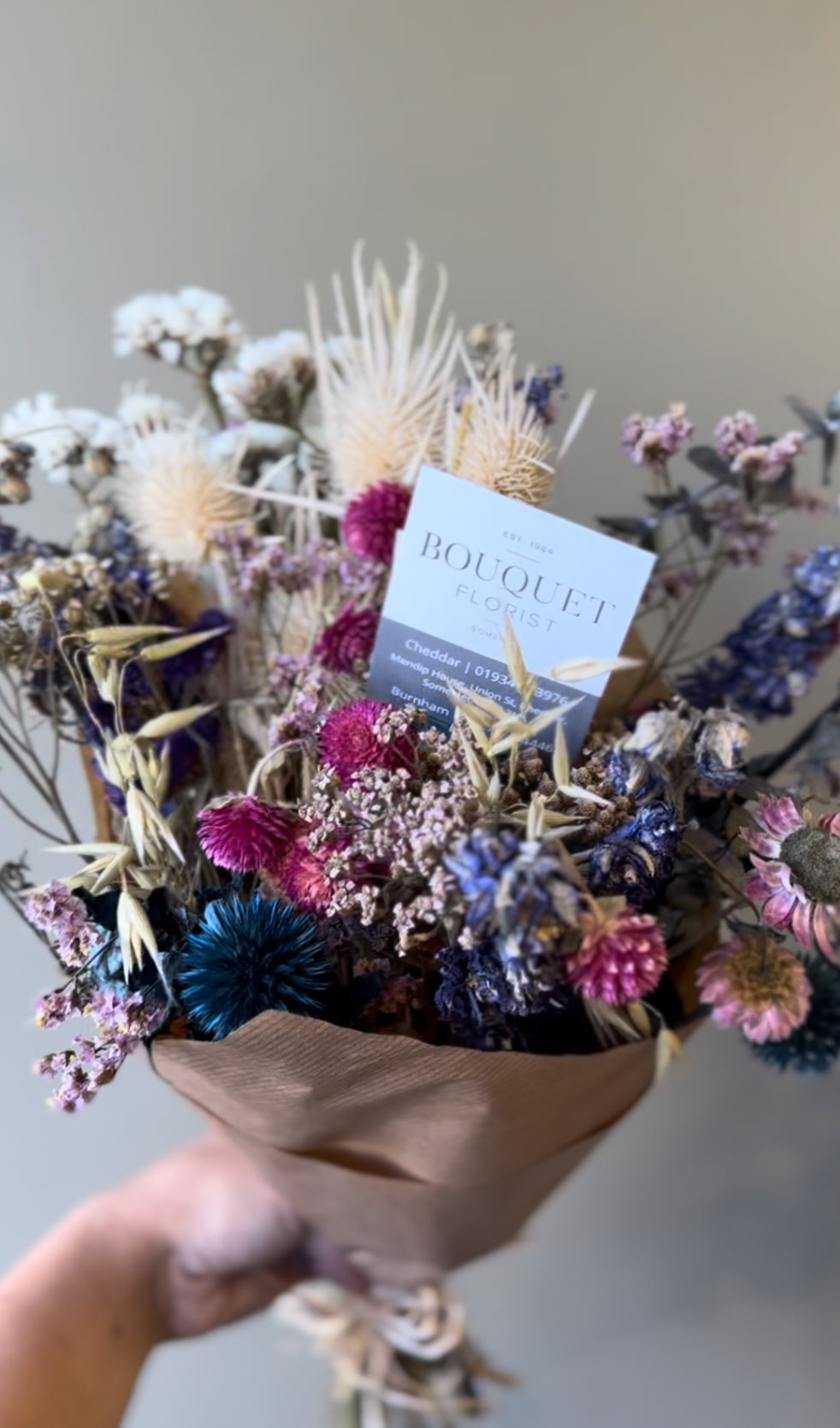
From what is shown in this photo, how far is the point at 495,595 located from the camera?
54 centimetres

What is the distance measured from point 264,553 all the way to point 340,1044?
32 centimetres

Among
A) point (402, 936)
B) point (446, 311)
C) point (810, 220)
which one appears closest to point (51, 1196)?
point (402, 936)

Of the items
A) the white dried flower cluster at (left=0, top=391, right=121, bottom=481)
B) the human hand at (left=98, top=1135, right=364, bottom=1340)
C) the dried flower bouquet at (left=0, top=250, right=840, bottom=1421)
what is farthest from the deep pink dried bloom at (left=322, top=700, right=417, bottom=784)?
the human hand at (left=98, top=1135, right=364, bottom=1340)

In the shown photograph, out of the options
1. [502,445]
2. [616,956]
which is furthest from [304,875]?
[502,445]

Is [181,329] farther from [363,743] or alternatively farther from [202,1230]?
[202,1230]

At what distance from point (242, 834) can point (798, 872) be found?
0.27 m

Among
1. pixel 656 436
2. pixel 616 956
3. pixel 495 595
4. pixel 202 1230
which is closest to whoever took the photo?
pixel 616 956

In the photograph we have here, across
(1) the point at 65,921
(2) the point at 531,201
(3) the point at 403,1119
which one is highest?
(2) the point at 531,201

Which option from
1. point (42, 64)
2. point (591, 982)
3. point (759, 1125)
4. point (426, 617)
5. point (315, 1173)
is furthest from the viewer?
point (759, 1125)

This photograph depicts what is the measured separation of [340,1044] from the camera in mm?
477

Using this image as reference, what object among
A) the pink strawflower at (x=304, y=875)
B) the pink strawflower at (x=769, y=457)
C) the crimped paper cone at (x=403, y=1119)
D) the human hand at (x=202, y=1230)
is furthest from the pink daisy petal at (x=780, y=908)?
the human hand at (x=202, y=1230)

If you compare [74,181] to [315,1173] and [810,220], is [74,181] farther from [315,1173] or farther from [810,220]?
[315,1173]

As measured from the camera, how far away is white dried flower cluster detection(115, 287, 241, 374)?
72cm

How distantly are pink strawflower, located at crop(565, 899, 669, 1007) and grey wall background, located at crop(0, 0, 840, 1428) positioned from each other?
0.60 metres
